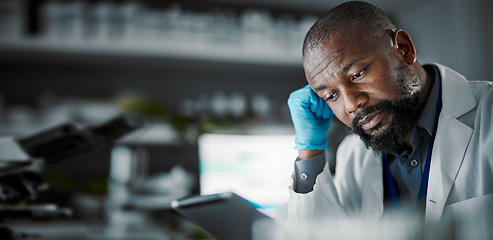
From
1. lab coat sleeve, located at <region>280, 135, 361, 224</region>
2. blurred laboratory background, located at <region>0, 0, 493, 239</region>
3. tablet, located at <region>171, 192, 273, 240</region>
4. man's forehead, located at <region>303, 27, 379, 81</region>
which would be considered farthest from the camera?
blurred laboratory background, located at <region>0, 0, 493, 239</region>

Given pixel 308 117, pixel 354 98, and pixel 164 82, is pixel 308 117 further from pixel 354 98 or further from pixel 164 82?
pixel 164 82

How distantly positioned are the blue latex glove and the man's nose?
0.18 metres

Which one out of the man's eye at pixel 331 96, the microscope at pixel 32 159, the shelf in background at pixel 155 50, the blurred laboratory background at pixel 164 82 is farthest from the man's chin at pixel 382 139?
the shelf in background at pixel 155 50

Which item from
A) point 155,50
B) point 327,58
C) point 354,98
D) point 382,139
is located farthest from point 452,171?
point 155,50

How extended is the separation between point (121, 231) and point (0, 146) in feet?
3.83

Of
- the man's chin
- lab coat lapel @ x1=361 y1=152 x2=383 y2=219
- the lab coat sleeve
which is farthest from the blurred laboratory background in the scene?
the man's chin

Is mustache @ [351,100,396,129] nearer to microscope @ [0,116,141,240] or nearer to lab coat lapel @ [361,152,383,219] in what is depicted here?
lab coat lapel @ [361,152,383,219]

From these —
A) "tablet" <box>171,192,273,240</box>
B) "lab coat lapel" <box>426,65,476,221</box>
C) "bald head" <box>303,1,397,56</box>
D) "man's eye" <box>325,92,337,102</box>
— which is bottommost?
"tablet" <box>171,192,273,240</box>

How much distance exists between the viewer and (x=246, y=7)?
271 cm

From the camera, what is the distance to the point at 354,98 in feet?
2.96

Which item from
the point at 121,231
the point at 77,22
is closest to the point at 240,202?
the point at 121,231

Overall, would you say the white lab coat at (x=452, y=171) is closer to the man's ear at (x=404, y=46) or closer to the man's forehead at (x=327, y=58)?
the man's ear at (x=404, y=46)

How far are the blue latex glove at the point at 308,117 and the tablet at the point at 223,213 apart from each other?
0.42 meters

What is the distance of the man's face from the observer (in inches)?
35.5
